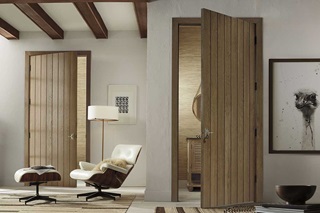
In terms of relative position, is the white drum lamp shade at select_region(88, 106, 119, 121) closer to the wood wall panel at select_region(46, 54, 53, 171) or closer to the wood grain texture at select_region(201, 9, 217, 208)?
the wood wall panel at select_region(46, 54, 53, 171)

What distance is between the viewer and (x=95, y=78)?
1005 cm

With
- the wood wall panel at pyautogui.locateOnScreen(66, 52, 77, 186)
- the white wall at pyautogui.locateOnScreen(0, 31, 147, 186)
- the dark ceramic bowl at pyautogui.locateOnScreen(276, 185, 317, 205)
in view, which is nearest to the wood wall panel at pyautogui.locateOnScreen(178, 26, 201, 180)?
the white wall at pyautogui.locateOnScreen(0, 31, 147, 186)

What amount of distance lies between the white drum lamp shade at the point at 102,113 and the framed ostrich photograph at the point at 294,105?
2.91 metres

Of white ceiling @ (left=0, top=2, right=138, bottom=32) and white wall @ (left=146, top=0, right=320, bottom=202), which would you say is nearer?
white wall @ (left=146, top=0, right=320, bottom=202)

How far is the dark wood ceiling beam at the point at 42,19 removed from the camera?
25.9ft

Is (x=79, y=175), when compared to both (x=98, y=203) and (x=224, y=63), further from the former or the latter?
(x=224, y=63)

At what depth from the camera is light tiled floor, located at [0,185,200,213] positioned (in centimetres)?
672

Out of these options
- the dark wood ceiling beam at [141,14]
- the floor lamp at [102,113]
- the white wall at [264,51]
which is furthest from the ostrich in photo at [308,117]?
the floor lamp at [102,113]

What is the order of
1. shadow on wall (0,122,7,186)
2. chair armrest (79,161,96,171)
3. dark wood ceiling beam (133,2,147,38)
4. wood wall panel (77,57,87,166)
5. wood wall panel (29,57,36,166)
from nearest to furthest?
dark wood ceiling beam (133,2,147,38) < chair armrest (79,161,96,171) < wood wall panel (29,57,36,166) < shadow on wall (0,122,7,186) < wood wall panel (77,57,87,166)

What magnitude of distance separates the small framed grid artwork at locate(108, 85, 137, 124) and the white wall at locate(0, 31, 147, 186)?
0.07 meters

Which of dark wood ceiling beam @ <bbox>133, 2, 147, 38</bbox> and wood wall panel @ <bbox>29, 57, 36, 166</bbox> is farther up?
dark wood ceiling beam @ <bbox>133, 2, 147, 38</bbox>

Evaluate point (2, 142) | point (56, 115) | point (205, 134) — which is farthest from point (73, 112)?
point (205, 134)

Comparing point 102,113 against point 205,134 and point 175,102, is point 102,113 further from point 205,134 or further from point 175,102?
point 205,134

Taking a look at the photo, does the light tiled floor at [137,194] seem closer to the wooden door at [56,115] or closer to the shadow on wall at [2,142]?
the wooden door at [56,115]
